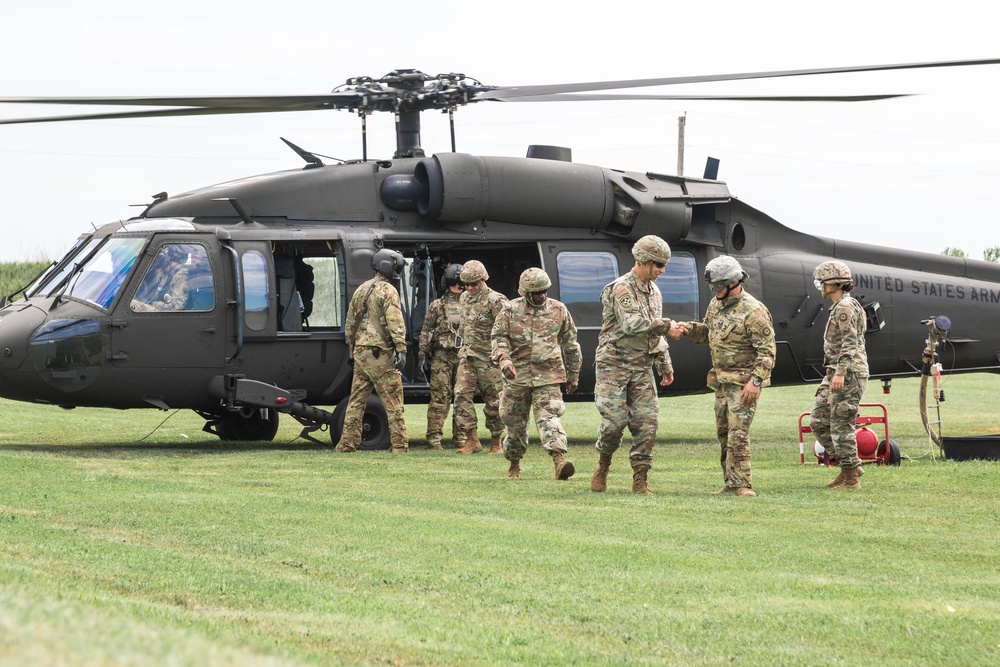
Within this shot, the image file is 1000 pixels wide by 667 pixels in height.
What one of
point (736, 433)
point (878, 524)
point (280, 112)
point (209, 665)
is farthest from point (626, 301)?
point (209, 665)

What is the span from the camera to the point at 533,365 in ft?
38.2

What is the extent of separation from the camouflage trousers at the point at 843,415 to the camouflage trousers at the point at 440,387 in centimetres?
429

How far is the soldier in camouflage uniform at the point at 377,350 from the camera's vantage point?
46.3 feet

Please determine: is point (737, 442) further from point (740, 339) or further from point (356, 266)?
point (356, 266)

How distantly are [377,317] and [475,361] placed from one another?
3.98ft

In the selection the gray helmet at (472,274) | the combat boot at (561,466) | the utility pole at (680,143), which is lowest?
the combat boot at (561,466)

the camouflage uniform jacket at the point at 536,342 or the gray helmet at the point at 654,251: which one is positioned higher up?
the gray helmet at the point at 654,251

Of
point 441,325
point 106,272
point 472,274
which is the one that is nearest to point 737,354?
point 472,274

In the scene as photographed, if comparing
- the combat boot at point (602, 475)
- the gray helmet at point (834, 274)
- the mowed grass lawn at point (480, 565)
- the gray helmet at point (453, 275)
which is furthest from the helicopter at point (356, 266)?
the combat boot at point (602, 475)

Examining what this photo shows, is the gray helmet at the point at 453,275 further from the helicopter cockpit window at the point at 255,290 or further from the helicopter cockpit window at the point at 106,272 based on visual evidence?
the helicopter cockpit window at the point at 106,272

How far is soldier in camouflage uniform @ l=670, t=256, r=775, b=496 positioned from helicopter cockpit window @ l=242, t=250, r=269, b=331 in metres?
5.25

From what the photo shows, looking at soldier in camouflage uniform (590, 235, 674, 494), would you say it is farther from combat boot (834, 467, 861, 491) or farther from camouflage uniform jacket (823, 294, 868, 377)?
camouflage uniform jacket (823, 294, 868, 377)

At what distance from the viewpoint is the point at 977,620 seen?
590cm

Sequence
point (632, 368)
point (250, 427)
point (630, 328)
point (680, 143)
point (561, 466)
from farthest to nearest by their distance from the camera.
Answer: point (680, 143), point (250, 427), point (561, 466), point (632, 368), point (630, 328)
